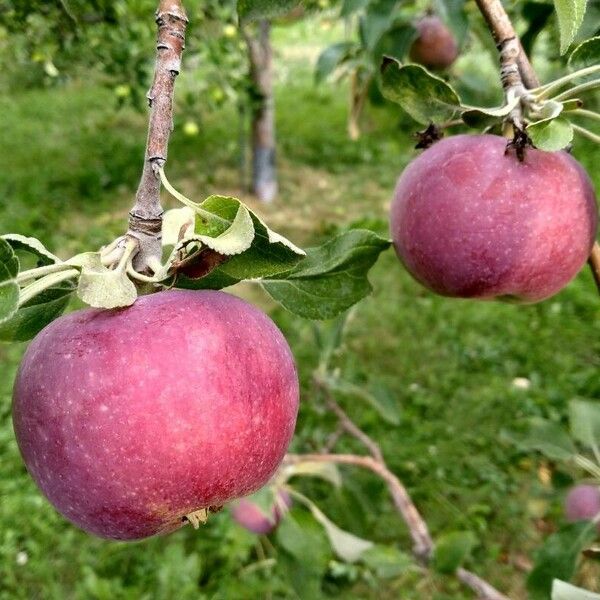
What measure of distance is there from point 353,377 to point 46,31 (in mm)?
1795

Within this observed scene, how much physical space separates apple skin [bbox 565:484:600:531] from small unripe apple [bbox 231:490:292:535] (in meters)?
0.66

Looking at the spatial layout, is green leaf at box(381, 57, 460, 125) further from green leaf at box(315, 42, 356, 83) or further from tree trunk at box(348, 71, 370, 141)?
green leaf at box(315, 42, 356, 83)

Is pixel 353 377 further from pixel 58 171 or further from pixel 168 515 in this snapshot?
pixel 58 171

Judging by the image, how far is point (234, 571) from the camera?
2.04 metres

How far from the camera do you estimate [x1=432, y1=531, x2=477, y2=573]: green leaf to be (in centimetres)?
138

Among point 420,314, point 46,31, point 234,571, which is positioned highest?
point 46,31

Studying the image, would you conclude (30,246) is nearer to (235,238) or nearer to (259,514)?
(235,238)

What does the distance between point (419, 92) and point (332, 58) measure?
5.29ft

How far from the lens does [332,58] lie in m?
2.32

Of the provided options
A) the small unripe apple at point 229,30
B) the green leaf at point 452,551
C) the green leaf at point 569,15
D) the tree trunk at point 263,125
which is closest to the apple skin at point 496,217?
the green leaf at point 569,15

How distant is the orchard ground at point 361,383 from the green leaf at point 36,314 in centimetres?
50

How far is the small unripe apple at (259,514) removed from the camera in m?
1.63

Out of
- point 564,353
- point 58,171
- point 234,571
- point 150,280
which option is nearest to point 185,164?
point 58,171

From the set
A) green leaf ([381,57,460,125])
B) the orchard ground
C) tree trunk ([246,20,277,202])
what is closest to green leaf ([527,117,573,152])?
green leaf ([381,57,460,125])
